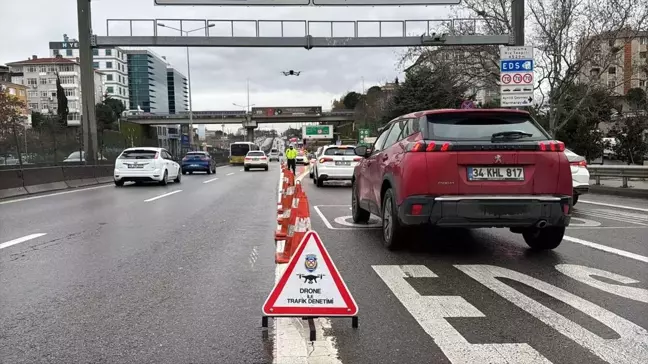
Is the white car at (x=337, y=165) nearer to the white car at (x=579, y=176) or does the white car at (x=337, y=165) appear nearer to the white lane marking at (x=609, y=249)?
the white car at (x=579, y=176)

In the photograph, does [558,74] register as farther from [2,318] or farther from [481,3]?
[2,318]

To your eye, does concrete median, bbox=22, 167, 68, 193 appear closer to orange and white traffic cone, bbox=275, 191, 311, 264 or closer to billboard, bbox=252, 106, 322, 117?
orange and white traffic cone, bbox=275, 191, 311, 264

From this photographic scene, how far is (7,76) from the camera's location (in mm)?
105125

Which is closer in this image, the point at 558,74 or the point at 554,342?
the point at 554,342

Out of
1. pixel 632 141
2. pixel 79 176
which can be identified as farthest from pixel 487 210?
pixel 632 141

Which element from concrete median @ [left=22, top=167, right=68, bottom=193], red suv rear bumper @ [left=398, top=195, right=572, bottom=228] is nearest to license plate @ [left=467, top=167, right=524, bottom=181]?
red suv rear bumper @ [left=398, top=195, right=572, bottom=228]

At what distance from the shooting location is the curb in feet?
49.4

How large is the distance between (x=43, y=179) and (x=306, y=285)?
54.3 feet

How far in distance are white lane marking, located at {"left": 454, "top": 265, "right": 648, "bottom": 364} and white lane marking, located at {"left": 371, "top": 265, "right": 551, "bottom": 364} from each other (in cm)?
44

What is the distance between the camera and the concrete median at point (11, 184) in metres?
15.3

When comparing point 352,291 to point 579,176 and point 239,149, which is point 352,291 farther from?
point 239,149

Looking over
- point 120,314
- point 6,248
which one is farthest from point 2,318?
point 6,248

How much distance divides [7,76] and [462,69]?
10355 centimetres

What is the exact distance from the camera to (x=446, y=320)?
13.7 ft
